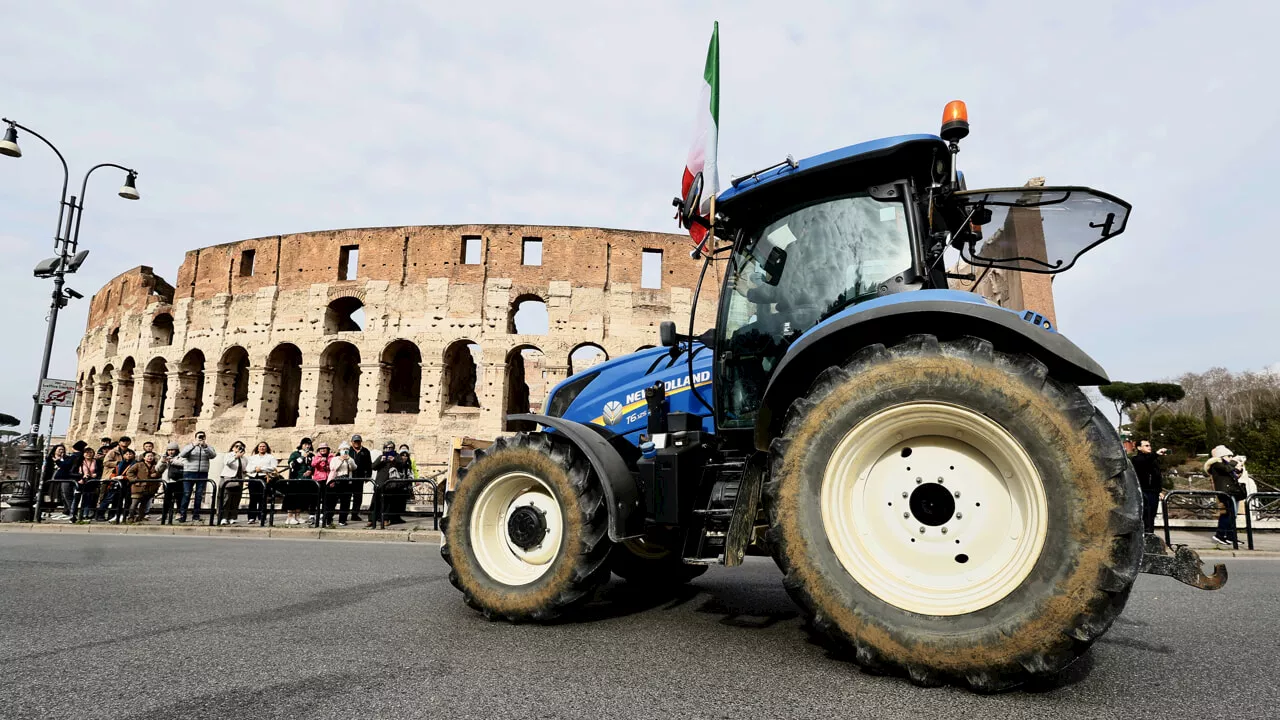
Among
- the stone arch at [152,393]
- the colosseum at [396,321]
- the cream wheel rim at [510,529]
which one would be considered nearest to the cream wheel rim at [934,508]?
Answer: the cream wheel rim at [510,529]

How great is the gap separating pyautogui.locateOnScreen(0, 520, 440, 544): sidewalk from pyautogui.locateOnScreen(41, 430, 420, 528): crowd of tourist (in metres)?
0.47

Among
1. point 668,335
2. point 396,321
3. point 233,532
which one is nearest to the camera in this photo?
point 668,335

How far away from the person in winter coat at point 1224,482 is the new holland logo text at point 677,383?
32.5ft

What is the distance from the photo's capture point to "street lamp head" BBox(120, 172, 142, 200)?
50.2 feet

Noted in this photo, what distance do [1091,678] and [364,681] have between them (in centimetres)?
264

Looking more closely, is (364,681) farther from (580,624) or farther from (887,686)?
(887,686)

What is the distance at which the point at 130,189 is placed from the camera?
50.4 ft

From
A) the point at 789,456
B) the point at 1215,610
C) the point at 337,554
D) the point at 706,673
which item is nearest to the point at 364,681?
the point at 706,673

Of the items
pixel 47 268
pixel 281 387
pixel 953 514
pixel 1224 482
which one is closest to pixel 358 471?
pixel 47 268

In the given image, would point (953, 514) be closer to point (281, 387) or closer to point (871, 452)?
point (871, 452)

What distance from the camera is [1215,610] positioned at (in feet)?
14.1

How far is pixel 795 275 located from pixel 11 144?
16.6m

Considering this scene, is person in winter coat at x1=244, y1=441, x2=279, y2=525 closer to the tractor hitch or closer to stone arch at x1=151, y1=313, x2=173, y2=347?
the tractor hitch

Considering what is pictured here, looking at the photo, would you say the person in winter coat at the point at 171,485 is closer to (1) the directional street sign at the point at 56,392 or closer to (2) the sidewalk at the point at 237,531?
(2) the sidewalk at the point at 237,531
